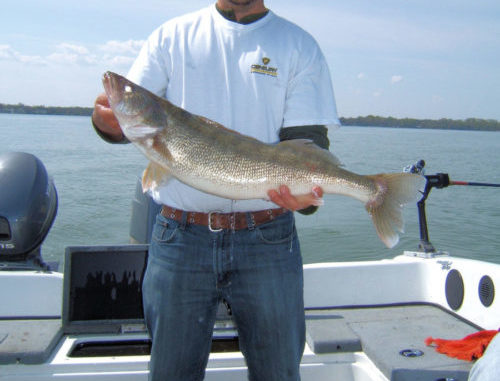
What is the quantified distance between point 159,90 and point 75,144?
30.9m

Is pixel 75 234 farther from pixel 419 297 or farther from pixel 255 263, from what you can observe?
pixel 255 263

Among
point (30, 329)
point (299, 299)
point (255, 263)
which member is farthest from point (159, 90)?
point (30, 329)

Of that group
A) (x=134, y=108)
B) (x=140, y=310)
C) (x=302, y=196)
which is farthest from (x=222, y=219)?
(x=140, y=310)

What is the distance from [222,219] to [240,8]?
1.08m

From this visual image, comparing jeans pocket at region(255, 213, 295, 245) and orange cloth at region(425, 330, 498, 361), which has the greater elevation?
jeans pocket at region(255, 213, 295, 245)

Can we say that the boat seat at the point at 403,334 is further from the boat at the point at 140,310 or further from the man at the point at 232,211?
the man at the point at 232,211

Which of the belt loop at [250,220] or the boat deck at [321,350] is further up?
the belt loop at [250,220]

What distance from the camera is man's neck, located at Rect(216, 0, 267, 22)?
102 inches

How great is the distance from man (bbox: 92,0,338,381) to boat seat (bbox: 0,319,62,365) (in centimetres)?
131

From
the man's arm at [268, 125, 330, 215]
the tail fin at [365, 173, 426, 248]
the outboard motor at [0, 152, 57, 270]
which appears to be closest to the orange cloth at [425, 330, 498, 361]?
the tail fin at [365, 173, 426, 248]

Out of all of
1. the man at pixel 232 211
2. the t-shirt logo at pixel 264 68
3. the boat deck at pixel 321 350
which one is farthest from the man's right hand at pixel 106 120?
the boat deck at pixel 321 350

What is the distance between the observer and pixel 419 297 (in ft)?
15.4

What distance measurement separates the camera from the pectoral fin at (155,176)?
252 cm

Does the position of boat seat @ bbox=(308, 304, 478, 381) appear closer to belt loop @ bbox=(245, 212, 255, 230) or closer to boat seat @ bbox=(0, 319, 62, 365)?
belt loop @ bbox=(245, 212, 255, 230)
